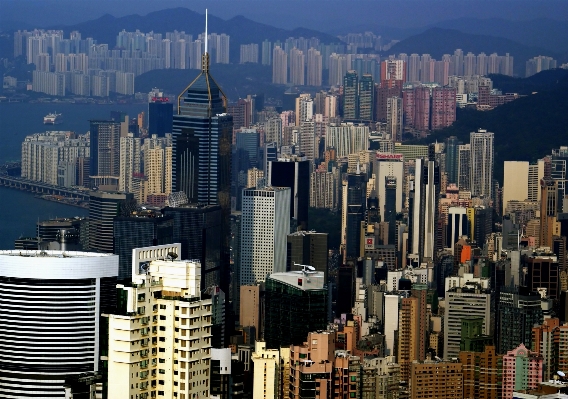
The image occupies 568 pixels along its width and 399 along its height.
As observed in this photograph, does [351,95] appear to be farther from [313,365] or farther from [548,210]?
[313,365]

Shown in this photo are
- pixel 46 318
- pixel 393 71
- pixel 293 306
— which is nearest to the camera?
pixel 46 318

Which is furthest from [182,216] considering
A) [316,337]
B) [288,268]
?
[316,337]

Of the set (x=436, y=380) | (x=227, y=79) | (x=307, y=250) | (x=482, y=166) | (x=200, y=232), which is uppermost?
(x=227, y=79)

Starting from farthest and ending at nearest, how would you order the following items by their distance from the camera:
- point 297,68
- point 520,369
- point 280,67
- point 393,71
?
point 393,71 → point 297,68 → point 280,67 → point 520,369

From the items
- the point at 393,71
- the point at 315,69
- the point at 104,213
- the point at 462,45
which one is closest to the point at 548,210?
the point at 462,45

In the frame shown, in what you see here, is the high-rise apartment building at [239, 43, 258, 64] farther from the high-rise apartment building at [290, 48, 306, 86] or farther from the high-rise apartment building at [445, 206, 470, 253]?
the high-rise apartment building at [445, 206, 470, 253]

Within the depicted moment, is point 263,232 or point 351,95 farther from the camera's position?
point 351,95

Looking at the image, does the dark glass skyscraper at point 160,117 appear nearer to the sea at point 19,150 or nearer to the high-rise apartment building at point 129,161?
the high-rise apartment building at point 129,161

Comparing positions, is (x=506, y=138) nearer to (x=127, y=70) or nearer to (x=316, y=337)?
(x=127, y=70)
